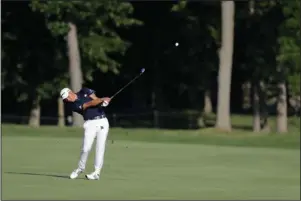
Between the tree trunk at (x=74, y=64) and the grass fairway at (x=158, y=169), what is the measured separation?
10660 mm

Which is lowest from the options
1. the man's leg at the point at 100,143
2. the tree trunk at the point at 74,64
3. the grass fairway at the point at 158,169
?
the grass fairway at the point at 158,169

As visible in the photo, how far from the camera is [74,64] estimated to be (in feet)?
140

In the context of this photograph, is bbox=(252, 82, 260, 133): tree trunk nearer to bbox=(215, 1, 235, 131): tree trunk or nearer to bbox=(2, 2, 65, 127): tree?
bbox=(215, 1, 235, 131): tree trunk

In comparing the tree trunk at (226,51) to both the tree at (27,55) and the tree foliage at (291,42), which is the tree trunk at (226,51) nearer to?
the tree foliage at (291,42)

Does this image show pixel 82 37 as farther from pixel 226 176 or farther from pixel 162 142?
pixel 226 176

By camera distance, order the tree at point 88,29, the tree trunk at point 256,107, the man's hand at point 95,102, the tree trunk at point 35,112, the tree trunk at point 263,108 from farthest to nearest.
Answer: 1. the tree trunk at point 256,107
2. the tree trunk at point 263,108
3. the tree trunk at point 35,112
4. the tree at point 88,29
5. the man's hand at point 95,102

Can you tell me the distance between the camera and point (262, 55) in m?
45.3

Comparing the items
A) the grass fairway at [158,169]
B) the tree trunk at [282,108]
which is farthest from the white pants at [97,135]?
the tree trunk at [282,108]

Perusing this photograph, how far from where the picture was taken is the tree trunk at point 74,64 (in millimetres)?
42156

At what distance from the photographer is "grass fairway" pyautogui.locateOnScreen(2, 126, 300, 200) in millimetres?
14039

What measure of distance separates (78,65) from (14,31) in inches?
206

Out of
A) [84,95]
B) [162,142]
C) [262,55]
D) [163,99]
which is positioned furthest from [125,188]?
[163,99]

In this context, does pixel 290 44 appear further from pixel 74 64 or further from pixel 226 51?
pixel 74 64

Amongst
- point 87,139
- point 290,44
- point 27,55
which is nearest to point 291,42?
point 290,44
